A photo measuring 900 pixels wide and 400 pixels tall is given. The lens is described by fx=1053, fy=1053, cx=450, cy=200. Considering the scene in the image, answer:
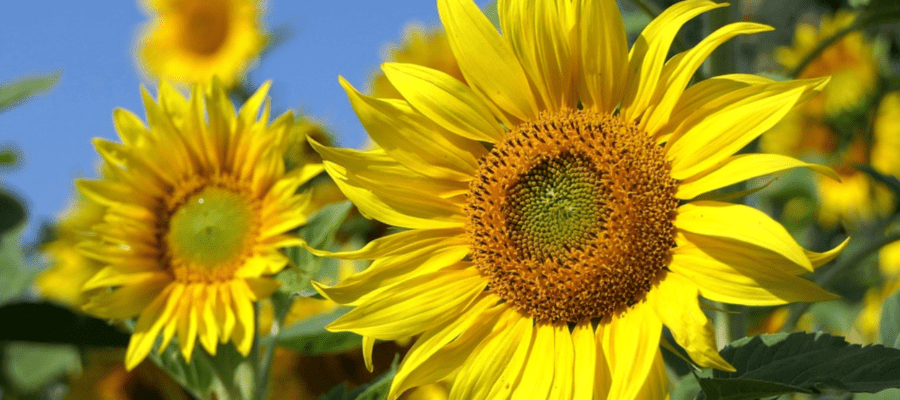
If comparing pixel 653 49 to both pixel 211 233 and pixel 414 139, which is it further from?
pixel 211 233

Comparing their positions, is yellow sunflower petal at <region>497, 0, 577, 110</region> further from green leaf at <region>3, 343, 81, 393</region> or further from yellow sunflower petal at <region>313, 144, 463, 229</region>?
green leaf at <region>3, 343, 81, 393</region>

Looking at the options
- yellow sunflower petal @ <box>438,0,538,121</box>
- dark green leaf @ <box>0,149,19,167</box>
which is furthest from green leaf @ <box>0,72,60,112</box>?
Answer: yellow sunflower petal @ <box>438,0,538,121</box>

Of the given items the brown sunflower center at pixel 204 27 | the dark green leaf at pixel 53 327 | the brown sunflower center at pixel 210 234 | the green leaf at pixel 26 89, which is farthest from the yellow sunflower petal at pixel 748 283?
the brown sunflower center at pixel 204 27

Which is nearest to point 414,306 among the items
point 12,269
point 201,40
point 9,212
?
point 9,212

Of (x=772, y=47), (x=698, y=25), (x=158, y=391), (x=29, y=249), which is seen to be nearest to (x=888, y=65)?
(x=772, y=47)

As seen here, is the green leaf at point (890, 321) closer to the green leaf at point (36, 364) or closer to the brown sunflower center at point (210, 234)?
the brown sunflower center at point (210, 234)

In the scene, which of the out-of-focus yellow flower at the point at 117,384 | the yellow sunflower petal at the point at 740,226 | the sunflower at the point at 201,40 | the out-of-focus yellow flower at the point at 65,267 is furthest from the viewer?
the sunflower at the point at 201,40

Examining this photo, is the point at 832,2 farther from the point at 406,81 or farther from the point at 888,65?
the point at 406,81
